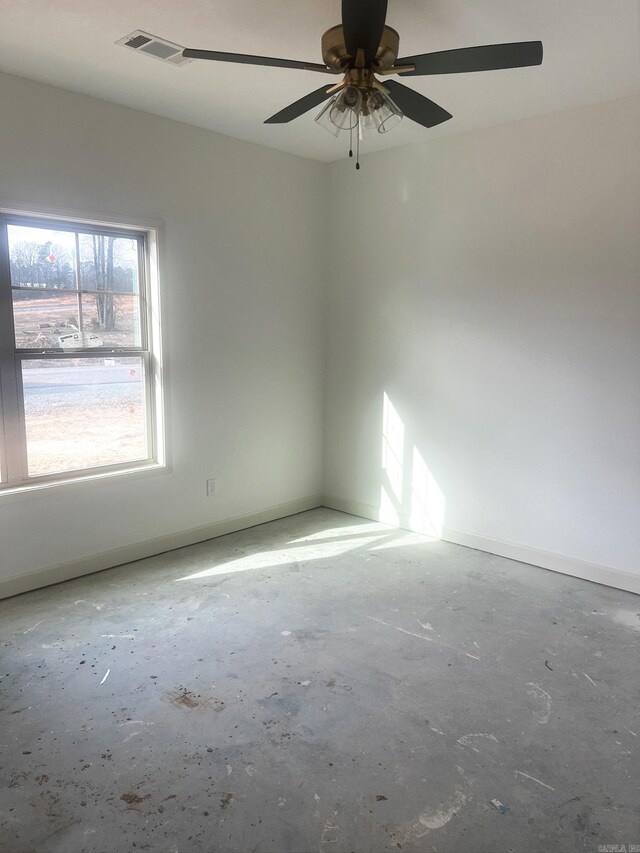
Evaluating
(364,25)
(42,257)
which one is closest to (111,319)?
(42,257)

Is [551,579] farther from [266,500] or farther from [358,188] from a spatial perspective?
[358,188]

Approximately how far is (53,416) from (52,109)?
170cm

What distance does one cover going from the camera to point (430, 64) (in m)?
2.05

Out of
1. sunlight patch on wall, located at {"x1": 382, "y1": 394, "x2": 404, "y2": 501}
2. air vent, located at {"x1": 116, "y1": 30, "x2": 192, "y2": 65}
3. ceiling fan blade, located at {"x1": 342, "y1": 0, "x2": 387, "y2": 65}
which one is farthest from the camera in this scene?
sunlight patch on wall, located at {"x1": 382, "y1": 394, "x2": 404, "y2": 501}

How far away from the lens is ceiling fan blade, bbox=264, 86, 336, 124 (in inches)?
90.9

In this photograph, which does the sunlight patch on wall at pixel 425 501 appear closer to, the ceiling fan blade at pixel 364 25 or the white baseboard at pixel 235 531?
the white baseboard at pixel 235 531

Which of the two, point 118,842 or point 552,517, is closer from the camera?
point 118,842

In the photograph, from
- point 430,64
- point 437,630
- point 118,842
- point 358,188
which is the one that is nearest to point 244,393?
point 358,188

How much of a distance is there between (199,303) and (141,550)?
1.71 metres

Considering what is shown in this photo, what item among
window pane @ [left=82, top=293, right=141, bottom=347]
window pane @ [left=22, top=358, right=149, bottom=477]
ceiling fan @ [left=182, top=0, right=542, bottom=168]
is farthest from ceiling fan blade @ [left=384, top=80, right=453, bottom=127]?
window pane @ [left=22, top=358, right=149, bottom=477]

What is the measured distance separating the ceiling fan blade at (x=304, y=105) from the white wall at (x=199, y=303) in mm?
1395

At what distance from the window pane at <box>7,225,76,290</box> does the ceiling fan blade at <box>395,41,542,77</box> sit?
227 cm

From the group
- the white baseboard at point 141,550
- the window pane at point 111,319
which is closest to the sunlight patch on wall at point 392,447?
the white baseboard at point 141,550

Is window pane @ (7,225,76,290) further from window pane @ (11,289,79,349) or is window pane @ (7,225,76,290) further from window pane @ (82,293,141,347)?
window pane @ (82,293,141,347)
